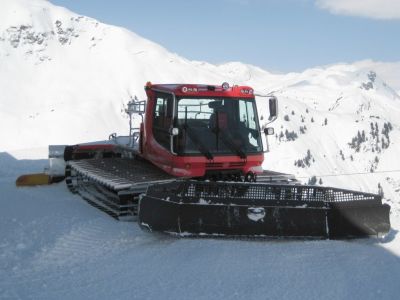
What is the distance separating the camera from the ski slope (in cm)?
513

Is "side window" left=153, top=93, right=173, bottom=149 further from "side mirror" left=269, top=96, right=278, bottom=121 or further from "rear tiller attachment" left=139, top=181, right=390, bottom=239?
"rear tiller attachment" left=139, top=181, right=390, bottom=239

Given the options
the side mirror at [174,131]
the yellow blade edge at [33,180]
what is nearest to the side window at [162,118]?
the side mirror at [174,131]

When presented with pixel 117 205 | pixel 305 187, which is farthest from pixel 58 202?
pixel 305 187

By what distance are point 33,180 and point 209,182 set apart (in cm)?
589

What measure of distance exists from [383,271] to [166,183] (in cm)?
303

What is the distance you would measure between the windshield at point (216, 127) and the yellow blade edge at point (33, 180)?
15.0 ft

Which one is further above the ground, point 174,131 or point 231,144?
point 174,131

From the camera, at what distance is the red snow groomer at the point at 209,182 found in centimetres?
675

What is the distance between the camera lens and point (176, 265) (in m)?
Result: 5.86

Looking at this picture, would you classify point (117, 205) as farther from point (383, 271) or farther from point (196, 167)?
point (383, 271)

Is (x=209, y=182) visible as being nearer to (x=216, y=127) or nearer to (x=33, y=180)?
(x=216, y=127)

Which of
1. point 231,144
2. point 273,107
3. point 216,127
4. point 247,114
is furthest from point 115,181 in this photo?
point 273,107

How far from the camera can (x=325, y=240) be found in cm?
675

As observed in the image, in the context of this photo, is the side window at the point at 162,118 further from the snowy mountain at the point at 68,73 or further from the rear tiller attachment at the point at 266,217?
the snowy mountain at the point at 68,73
